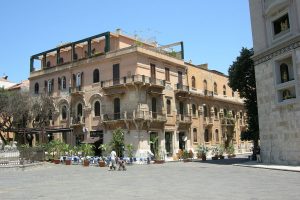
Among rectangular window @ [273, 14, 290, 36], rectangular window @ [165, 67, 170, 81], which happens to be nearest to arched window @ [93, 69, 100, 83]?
rectangular window @ [165, 67, 170, 81]

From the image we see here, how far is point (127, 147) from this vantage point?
33750mm

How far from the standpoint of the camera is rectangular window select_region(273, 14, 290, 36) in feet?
75.8

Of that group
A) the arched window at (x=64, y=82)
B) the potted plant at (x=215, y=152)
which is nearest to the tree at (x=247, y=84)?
→ the potted plant at (x=215, y=152)

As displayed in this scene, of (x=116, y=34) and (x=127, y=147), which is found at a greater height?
(x=116, y=34)

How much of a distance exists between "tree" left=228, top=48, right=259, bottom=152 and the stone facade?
31.0 ft

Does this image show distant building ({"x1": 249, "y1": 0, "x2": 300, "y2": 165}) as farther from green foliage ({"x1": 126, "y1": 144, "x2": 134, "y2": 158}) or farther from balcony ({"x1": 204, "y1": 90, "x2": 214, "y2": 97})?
balcony ({"x1": 204, "y1": 90, "x2": 214, "y2": 97})

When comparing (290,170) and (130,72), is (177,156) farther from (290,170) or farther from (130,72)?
(290,170)

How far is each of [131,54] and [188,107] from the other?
10.7 metres

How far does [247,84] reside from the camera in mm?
30844

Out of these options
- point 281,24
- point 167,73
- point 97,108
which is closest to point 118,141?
point 97,108

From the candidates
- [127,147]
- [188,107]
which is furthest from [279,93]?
[188,107]

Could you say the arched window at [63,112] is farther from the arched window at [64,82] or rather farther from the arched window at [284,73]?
the arched window at [284,73]

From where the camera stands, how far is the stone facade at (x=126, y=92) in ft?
119

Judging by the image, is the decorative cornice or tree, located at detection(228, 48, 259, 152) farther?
tree, located at detection(228, 48, 259, 152)
